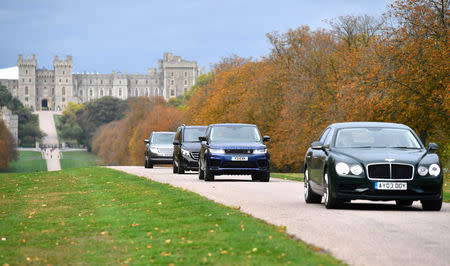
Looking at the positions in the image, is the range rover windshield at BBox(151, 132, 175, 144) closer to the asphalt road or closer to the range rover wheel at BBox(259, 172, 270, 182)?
the range rover wheel at BBox(259, 172, 270, 182)

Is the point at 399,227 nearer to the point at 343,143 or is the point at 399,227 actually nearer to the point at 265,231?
the point at 265,231

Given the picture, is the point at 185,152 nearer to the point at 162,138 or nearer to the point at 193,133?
the point at 193,133

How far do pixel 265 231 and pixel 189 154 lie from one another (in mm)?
20214

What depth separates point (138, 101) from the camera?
128500 millimetres

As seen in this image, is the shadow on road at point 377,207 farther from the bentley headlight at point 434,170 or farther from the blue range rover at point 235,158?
the blue range rover at point 235,158

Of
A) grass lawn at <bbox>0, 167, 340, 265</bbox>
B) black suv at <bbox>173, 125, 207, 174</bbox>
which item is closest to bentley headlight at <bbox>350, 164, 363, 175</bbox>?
grass lawn at <bbox>0, 167, 340, 265</bbox>

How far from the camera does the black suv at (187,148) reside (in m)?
31.0

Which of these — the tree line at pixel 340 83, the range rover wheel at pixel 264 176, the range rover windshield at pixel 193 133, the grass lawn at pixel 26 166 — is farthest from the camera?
the grass lawn at pixel 26 166

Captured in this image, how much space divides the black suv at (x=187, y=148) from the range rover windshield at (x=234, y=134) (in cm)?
464

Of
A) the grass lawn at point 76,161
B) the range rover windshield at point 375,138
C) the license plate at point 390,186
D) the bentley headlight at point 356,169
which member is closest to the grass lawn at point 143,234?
the bentley headlight at point 356,169

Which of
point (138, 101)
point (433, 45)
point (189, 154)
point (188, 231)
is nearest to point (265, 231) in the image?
point (188, 231)

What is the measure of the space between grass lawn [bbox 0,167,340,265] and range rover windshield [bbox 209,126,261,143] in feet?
22.5

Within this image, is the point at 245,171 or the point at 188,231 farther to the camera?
the point at 245,171

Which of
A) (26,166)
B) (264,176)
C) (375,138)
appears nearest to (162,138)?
(264,176)
